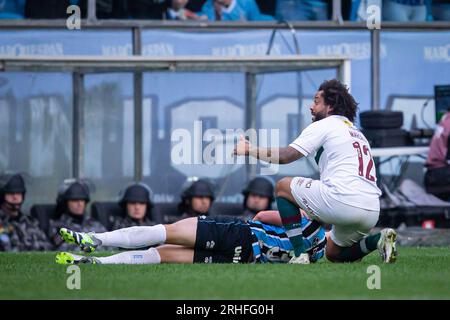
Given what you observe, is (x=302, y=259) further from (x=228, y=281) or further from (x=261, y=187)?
(x=261, y=187)

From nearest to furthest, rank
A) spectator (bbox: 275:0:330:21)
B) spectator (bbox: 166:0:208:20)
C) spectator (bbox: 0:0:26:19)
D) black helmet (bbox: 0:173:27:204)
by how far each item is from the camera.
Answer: black helmet (bbox: 0:173:27:204) → spectator (bbox: 0:0:26:19) → spectator (bbox: 166:0:208:20) → spectator (bbox: 275:0:330:21)

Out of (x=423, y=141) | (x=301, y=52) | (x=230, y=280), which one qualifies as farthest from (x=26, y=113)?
(x=230, y=280)

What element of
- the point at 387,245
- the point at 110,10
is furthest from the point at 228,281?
the point at 110,10

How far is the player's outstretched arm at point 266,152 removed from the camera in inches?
422

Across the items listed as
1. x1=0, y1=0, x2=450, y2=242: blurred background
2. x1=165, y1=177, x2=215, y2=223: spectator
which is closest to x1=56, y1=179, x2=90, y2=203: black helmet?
x1=0, y1=0, x2=450, y2=242: blurred background

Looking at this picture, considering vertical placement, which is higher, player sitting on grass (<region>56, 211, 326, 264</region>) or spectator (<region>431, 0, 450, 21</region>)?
spectator (<region>431, 0, 450, 21</region>)

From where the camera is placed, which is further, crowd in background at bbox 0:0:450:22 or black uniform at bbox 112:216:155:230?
crowd in background at bbox 0:0:450:22

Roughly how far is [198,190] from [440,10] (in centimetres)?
508

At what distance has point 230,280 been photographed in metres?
9.79

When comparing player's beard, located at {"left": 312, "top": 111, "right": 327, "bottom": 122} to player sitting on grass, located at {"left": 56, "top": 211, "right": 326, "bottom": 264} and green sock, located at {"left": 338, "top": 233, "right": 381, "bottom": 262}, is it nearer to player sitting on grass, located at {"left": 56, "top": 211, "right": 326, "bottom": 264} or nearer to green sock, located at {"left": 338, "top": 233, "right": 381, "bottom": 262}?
player sitting on grass, located at {"left": 56, "top": 211, "right": 326, "bottom": 264}

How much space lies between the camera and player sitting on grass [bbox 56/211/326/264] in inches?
443

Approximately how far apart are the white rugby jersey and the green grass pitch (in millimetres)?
605

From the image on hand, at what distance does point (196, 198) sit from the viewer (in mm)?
17078
